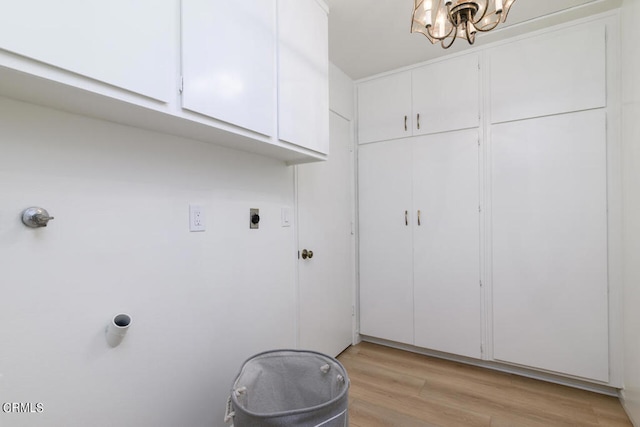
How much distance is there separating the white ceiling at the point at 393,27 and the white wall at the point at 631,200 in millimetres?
339

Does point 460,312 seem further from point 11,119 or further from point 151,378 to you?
point 11,119

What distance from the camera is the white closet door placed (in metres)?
1.92

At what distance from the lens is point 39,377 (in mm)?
903

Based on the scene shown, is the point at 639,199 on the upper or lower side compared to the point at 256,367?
upper

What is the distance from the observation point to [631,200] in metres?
1.67

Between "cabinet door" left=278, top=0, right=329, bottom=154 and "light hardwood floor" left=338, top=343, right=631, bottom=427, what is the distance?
5.50ft

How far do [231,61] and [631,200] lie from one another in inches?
89.8

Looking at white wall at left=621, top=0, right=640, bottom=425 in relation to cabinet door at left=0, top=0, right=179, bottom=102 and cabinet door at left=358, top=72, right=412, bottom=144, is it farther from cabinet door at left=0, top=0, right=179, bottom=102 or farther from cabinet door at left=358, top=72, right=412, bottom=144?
cabinet door at left=0, top=0, right=179, bottom=102

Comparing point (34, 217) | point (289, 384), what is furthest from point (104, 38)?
point (289, 384)

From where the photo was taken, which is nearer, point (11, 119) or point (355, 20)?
point (11, 119)

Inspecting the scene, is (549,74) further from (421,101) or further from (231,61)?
(231,61)

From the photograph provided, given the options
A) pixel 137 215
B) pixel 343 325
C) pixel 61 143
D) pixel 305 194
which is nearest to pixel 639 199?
pixel 305 194

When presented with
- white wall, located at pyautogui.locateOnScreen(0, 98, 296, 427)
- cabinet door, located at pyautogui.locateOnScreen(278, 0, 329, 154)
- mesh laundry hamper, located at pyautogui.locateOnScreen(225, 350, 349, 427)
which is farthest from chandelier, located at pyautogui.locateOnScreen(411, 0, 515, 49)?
mesh laundry hamper, located at pyautogui.locateOnScreen(225, 350, 349, 427)

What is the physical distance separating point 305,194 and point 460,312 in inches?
62.3
